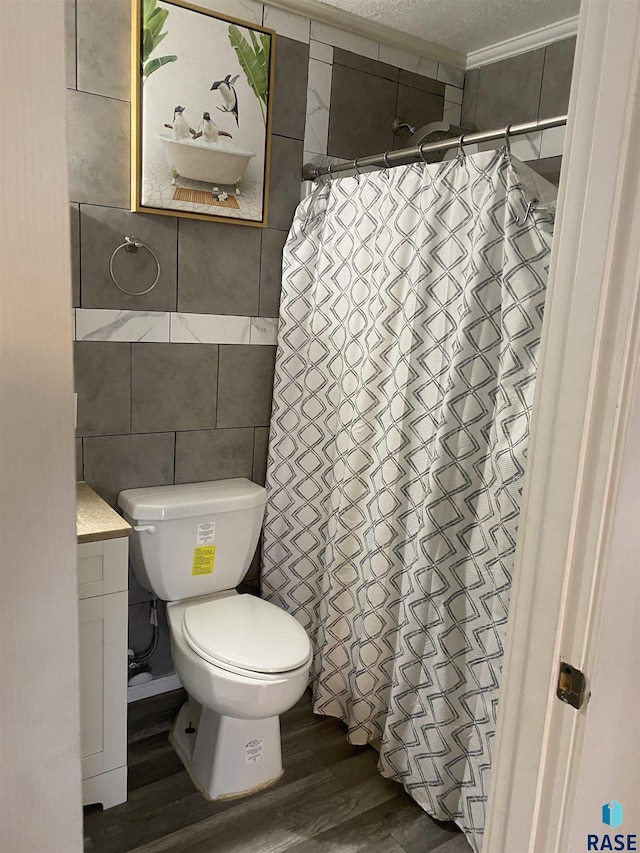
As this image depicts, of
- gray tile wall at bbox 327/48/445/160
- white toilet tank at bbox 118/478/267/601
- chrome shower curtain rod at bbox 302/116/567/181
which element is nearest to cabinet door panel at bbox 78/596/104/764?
white toilet tank at bbox 118/478/267/601

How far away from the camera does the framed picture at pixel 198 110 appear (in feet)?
6.48

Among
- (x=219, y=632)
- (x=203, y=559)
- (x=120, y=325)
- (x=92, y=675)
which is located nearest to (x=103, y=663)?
(x=92, y=675)

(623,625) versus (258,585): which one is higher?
(623,625)

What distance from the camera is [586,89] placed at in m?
0.83

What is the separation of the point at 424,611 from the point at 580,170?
54.8 inches

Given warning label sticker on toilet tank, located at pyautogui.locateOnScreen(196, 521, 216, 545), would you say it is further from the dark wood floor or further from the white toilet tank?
the dark wood floor

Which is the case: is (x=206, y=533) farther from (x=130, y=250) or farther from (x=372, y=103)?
(x=372, y=103)

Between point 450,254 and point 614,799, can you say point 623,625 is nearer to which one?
point 614,799

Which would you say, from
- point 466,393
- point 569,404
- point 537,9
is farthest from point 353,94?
point 569,404

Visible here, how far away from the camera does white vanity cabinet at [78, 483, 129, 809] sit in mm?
1755

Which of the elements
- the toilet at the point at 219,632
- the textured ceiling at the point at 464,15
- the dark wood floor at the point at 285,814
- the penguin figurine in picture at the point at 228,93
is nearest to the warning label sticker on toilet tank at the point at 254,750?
the toilet at the point at 219,632

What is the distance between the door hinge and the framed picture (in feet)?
5.69

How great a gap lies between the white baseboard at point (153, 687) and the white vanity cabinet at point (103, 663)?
471 mm

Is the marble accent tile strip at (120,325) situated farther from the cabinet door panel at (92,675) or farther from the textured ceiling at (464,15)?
the textured ceiling at (464,15)
